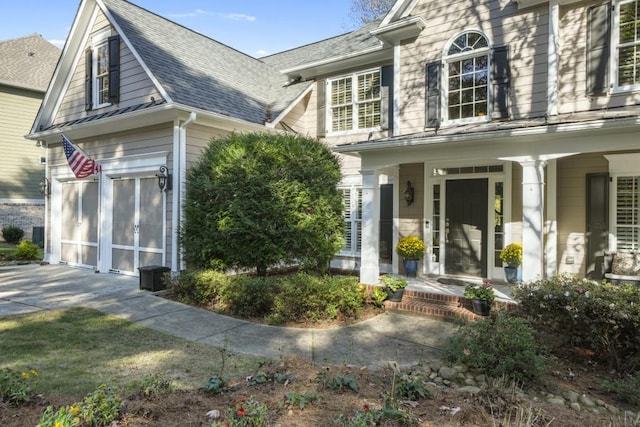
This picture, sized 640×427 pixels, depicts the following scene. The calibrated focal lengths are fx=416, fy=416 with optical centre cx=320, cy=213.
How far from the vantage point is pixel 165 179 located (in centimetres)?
902

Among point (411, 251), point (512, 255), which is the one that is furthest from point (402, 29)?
point (512, 255)

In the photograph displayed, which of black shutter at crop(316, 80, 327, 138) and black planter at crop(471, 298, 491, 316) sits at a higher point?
black shutter at crop(316, 80, 327, 138)

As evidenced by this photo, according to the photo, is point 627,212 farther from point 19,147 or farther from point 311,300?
point 19,147

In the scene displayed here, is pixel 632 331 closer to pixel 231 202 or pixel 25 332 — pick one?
pixel 231 202

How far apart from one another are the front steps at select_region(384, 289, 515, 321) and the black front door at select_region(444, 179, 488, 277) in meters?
1.97

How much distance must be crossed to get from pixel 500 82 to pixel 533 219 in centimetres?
305

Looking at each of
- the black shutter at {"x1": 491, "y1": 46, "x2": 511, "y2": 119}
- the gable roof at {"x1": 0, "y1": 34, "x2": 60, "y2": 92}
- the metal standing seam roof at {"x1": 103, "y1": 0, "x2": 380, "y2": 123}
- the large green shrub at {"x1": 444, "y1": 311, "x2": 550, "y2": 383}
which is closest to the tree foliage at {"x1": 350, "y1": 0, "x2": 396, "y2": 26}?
the metal standing seam roof at {"x1": 103, "y1": 0, "x2": 380, "y2": 123}

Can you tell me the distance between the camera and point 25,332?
222 inches

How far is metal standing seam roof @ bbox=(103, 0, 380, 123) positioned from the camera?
946cm

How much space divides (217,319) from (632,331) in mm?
5529

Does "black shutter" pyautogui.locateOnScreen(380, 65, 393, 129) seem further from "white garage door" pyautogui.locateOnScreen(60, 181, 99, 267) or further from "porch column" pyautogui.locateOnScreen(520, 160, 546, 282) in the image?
"white garage door" pyautogui.locateOnScreen(60, 181, 99, 267)

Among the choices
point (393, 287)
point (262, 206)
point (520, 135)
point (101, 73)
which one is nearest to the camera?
point (520, 135)

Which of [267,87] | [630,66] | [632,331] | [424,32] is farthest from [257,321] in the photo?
[267,87]

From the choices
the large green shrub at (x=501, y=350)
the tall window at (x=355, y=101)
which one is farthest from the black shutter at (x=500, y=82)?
the large green shrub at (x=501, y=350)
